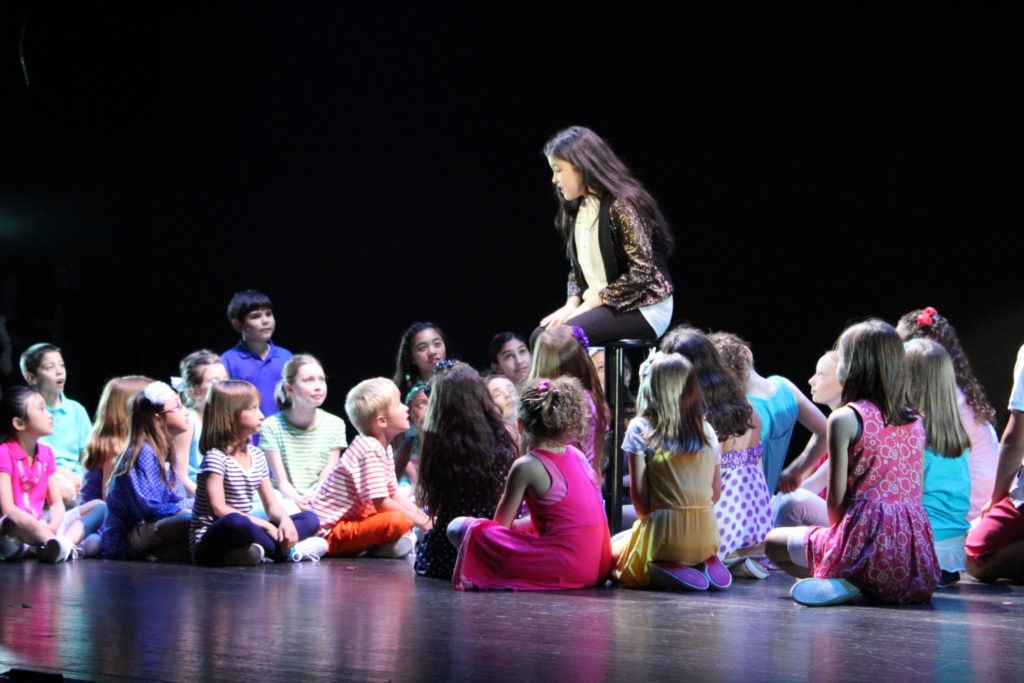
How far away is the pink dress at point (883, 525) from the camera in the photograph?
368 centimetres

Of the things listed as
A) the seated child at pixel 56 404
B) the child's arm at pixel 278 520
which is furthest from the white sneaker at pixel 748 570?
the seated child at pixel 56 404

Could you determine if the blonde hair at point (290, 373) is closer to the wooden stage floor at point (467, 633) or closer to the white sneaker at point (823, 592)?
the wooden stage floor at point (467, 633)

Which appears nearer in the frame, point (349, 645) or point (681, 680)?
point (681, 680)

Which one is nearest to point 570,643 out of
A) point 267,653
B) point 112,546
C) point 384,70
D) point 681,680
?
point 681,680

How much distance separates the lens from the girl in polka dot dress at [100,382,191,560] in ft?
16.6

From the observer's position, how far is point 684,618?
133 inches

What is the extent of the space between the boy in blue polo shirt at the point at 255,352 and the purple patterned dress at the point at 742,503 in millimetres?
3058

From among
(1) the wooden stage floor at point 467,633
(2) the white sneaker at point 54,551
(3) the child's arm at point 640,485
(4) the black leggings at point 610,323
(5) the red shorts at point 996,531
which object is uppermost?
(4) the black leggings at point 610,323

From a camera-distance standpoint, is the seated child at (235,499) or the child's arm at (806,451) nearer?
the seated child at (235,499)

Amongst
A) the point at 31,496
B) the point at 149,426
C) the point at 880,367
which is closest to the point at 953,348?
the point at 880,367

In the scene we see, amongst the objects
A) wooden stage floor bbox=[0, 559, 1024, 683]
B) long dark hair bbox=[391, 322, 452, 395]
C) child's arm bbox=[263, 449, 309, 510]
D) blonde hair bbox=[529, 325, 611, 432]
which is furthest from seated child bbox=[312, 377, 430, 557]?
blonde hair bbox=[529, 325, 611, 432]

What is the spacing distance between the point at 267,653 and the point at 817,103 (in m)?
4.55

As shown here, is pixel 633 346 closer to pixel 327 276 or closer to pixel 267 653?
pixel 267 653

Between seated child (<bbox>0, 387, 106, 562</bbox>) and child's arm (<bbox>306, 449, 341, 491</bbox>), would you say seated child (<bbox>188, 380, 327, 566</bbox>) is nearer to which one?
child's arm (<bbox>306, 449, 341, 491</bbox>)
